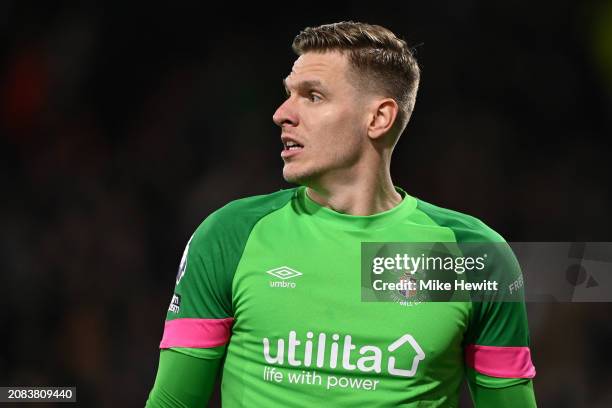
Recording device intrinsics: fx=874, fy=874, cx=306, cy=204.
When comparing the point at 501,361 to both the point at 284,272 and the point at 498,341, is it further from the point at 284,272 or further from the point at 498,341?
the point at 284,272

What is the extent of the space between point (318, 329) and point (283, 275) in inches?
Result: 8.2

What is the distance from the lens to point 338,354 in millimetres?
2738

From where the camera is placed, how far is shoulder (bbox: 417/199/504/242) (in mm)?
2924

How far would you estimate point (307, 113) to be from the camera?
285cm

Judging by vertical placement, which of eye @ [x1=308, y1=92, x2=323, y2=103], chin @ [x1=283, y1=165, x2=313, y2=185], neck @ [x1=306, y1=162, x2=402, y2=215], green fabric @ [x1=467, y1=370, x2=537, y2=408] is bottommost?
green fabric @ [x1=467, y1=370, x2=537, y2=408]

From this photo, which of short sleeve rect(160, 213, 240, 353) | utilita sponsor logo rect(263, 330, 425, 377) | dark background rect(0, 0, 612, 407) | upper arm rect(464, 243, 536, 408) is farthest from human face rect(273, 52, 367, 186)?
dark background rect(0, 0, 612, 407)

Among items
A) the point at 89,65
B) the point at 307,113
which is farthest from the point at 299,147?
the point at 89,65

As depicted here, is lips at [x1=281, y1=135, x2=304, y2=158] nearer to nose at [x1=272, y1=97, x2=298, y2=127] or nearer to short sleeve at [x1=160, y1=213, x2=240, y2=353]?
nose at [x1=272, y1=97, x2=298, y2=127]

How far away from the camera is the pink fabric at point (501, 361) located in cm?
280

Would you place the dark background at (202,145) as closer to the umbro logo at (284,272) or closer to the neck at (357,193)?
the neck at (357,193)

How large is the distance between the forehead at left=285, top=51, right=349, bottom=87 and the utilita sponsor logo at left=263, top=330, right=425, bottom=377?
83cm

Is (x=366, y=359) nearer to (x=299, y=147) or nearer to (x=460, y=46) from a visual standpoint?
(x=299, y=147)

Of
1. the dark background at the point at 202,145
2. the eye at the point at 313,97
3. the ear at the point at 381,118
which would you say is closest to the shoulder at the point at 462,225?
the ear at the point at 381,118

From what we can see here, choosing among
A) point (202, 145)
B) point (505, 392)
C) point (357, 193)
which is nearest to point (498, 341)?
point (505, 392)
